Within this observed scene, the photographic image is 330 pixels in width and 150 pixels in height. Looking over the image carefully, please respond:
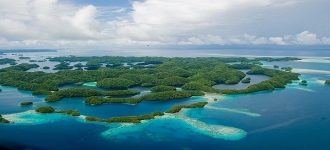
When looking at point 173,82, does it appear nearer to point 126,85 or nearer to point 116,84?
point 126,85

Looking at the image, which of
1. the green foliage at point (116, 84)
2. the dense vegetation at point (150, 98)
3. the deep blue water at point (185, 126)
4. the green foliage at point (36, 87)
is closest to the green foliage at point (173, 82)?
the green foliage at point (116, 84)

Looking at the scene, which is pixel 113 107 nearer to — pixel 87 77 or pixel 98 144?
pixel 98 144

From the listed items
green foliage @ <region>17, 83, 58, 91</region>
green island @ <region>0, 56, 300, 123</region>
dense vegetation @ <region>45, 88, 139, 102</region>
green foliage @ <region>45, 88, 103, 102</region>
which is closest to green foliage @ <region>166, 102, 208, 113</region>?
green island @ <region>0, 56, 300, 123</region>

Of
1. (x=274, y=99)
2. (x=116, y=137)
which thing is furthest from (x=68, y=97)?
(x=274, y=99)

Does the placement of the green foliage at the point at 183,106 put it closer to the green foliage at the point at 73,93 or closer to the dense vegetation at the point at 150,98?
the dense vegetation at the point at 150,98

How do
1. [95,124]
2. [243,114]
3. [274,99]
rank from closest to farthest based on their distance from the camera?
[95,124] → [243,114] → [274,99]

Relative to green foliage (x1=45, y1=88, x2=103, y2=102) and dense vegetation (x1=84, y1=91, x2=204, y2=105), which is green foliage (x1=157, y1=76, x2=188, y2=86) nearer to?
dense vegetation (x1=84, y1=91, x2=204, y2=105)

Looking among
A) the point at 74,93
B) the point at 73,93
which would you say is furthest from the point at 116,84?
the point at 73,93

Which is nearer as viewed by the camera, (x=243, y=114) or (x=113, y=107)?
(x=243, y=114)
